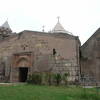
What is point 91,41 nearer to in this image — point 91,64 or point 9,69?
point 91,64

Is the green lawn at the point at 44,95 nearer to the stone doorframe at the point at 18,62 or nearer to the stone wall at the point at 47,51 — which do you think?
the stone wall at the point at 47,51

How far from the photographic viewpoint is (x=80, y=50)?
19453 millimetres

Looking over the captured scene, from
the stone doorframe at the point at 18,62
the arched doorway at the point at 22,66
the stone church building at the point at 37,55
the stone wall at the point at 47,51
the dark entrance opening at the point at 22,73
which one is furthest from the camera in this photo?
the dark entrance opening at the point at 22,73

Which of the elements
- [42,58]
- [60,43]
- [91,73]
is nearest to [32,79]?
[42,58]

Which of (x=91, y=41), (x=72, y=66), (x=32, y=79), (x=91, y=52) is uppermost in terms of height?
(x=91, y=41)

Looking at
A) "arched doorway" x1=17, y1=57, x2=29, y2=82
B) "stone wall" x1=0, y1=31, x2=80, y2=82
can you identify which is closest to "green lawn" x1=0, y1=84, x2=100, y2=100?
"stone wall" x1=0, y1=31, x2=80, y2=82

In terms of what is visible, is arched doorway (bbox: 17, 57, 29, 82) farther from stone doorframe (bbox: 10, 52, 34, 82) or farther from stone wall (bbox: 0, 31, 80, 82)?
stone wall (bbox: 0, 31, 80, 82)

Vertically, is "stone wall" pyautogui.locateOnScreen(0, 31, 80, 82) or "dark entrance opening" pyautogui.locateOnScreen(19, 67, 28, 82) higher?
"stone wall" pyautogui.locateOnScreen(0, 31, 80, 82)

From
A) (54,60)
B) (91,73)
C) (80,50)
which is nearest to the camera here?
(54,60)

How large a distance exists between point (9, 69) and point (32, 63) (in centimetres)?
328

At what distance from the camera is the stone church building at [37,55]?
16.8 m

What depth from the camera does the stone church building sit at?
55.2 feet

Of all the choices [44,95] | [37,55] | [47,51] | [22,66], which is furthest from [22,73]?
[44,95]

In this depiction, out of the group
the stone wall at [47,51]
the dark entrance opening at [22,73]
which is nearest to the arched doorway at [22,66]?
the dark entrance opening at [22,73]
